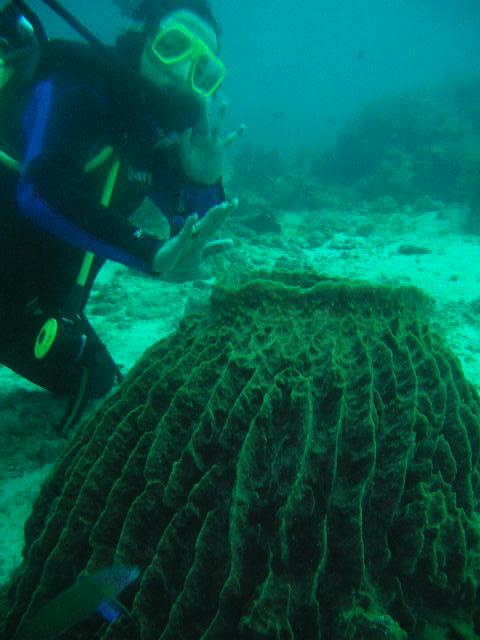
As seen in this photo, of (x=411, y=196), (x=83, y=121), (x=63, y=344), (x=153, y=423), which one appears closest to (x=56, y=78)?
(x=83, y=121)

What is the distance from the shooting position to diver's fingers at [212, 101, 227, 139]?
10.8 feet

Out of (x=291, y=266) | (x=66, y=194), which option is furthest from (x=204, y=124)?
(x=291, y=266)

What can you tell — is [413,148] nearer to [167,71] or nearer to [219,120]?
[219,120]

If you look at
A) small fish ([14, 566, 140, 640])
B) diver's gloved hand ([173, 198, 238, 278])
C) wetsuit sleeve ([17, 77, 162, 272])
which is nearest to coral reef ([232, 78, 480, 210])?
diver's gloved hand ([173, 198, 238, 278])

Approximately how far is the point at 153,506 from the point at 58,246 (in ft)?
7.89

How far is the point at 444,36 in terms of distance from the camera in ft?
244

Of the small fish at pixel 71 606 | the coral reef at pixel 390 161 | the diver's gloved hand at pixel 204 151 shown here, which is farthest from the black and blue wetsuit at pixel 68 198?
the coral reef at pixel 390 161

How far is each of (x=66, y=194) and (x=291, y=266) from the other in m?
5.87

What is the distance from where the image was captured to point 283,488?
5.14 feet

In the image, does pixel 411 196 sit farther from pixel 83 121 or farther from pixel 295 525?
pixel 295 525

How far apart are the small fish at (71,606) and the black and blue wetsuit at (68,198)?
161cm

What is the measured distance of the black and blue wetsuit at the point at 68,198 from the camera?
2.34 meters

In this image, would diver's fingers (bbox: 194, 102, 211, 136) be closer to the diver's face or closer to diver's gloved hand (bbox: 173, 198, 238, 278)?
the diver's face

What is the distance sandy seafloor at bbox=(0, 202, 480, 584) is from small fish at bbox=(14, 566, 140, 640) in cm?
129
